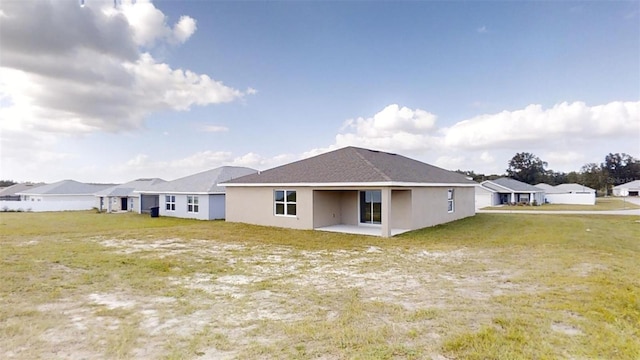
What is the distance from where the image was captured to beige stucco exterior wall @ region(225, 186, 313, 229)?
17348 mm

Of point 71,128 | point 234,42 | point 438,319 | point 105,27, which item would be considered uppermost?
point 234,42

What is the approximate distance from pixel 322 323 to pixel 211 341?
1.59m

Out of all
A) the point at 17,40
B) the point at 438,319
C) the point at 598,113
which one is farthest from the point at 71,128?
the point at 598,113

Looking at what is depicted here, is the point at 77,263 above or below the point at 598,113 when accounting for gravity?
below

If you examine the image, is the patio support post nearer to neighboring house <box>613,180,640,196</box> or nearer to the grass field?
the grass field

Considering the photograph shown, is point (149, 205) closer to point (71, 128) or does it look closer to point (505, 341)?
point (71, 128)

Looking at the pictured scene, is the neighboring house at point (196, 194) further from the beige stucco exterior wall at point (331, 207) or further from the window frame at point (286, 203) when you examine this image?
the window frame at point (286, 203)

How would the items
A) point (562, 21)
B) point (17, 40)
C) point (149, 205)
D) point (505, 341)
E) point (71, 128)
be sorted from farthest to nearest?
1. point (149, 205)
2. point (71, 128)
3. point (562, 21)
4. point (17, 40)
5. point (505, 341)

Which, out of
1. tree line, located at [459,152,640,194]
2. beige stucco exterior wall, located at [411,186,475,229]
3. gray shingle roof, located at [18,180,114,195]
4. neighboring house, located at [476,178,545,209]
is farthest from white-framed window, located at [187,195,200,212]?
tree line, located at [459,152,640,194]

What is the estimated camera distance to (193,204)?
85.4 feet

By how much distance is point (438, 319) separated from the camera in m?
5.17

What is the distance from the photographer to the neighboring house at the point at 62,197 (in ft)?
119

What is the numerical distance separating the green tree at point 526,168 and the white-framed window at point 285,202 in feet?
228

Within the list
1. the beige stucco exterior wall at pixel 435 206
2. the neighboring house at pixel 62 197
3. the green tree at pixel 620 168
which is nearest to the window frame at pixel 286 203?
the beige stucco exterior wall at pixel 435 206
